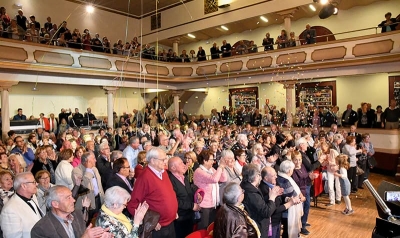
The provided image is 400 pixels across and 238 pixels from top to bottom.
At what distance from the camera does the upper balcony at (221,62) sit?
8.70 meters

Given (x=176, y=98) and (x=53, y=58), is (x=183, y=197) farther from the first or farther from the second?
(x=176, y=98)

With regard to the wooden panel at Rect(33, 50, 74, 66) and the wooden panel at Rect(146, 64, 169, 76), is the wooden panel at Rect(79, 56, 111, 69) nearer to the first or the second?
the wooden panel at Rect(33, 50, 74, 66)

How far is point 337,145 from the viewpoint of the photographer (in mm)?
6113

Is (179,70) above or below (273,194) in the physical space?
above

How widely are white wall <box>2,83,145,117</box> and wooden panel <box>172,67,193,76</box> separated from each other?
236 cm

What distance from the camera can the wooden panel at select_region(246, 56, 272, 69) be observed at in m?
11.0

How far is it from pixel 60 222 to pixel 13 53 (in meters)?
8.67

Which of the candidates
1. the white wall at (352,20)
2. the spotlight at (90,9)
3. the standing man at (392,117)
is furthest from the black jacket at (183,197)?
the spotlight at (90,9)

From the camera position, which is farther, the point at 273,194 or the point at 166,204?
the point at 273,194

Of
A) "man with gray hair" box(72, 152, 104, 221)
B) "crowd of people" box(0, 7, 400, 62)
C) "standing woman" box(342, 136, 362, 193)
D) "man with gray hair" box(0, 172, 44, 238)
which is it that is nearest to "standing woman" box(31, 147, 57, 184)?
"man with gray hair" box(72, 152, 104, 221)

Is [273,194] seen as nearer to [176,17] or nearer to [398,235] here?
[398,235]

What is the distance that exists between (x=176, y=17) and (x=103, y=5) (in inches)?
140

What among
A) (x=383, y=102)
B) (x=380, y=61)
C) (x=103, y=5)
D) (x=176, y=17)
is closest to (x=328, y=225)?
(x=380, y=61)

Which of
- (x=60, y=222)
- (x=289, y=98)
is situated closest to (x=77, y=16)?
(x=289, y=98)
